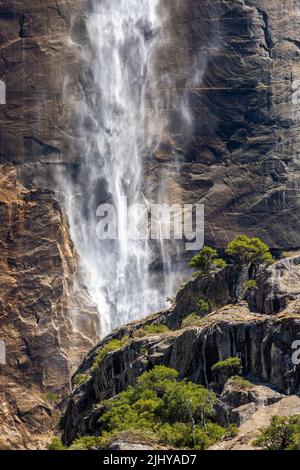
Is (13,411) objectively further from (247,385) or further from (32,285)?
(247,385)

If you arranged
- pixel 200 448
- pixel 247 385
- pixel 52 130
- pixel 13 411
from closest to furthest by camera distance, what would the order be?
1. pixel 200 448
2. pixel 247 385
3. pixel 13 411
4. pixel 52 130

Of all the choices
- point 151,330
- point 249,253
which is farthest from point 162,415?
point 249,253

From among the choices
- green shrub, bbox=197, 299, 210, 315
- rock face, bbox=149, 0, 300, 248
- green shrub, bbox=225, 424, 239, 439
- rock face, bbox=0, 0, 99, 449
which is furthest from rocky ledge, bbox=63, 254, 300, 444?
rock face, bbox=149, 0, 300, 248

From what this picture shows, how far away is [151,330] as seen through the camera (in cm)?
10394

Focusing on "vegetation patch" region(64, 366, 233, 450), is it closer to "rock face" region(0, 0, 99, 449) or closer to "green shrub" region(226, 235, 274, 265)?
"green shrub" region(226, 235, 274, 265)

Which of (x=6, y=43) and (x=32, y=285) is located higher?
(x=6, y=43)

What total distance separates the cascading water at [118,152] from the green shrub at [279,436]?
52022 mm

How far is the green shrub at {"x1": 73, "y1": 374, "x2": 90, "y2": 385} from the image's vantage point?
103588 mm

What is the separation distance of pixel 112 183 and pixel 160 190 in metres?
4.23

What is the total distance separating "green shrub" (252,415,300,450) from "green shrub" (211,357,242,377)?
38.4 ft

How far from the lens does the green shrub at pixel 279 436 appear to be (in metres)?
77.9

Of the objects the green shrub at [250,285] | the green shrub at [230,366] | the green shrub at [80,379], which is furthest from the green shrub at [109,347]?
the green shrub at [230,366]

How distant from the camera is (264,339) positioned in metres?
91.0

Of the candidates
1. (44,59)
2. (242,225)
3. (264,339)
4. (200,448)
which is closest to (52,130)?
(44,59)
